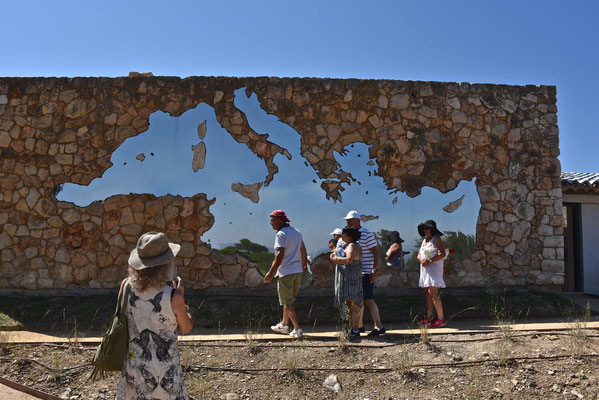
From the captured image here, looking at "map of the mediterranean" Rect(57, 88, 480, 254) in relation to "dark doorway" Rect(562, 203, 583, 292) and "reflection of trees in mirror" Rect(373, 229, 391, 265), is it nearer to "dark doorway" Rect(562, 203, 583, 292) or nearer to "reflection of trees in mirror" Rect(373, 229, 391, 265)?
"reflection of trees in mirror" Rect(373, 229, 391, 265)

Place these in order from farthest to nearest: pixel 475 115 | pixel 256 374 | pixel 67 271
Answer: pixel 475 115 < pixel 67 271 < pixel 256 374

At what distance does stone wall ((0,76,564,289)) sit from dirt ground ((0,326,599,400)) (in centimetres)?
290

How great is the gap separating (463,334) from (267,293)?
3453mm

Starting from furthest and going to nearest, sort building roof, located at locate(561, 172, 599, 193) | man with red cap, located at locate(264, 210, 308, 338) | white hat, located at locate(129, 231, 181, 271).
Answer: building roof, located at locate(561, 172, 599, 193)
man with red cap, located at locate(264, 210, 308, 338)
white hat, located at locate(129, 231, 181, 271)

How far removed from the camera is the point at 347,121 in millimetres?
8938

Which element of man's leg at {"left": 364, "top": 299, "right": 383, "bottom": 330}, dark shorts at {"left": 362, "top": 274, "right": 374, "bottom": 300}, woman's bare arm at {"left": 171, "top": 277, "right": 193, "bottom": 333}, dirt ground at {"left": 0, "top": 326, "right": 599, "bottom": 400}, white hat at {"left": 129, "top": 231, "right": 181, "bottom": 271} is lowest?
dirt ground at {"left": 0, "top": 326, "right": 599, "bottom": 400}

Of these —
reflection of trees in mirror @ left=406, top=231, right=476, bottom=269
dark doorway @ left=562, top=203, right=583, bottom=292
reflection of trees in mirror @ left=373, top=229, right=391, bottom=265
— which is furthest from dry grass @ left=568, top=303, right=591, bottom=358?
dark doorway @ left=562, top=203, right=583, bottom=292

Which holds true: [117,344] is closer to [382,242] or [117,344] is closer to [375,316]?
[375,316]

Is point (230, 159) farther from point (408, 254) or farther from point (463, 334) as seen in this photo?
point (463, 334)

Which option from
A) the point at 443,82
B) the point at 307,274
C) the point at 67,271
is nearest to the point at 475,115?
the point at 443,82

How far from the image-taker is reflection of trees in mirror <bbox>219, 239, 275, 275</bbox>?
335 inches

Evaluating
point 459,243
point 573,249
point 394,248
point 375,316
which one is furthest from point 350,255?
point 573,249

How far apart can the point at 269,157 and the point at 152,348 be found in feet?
18.9

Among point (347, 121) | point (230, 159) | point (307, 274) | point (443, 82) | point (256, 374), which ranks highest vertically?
point (443, 82)
